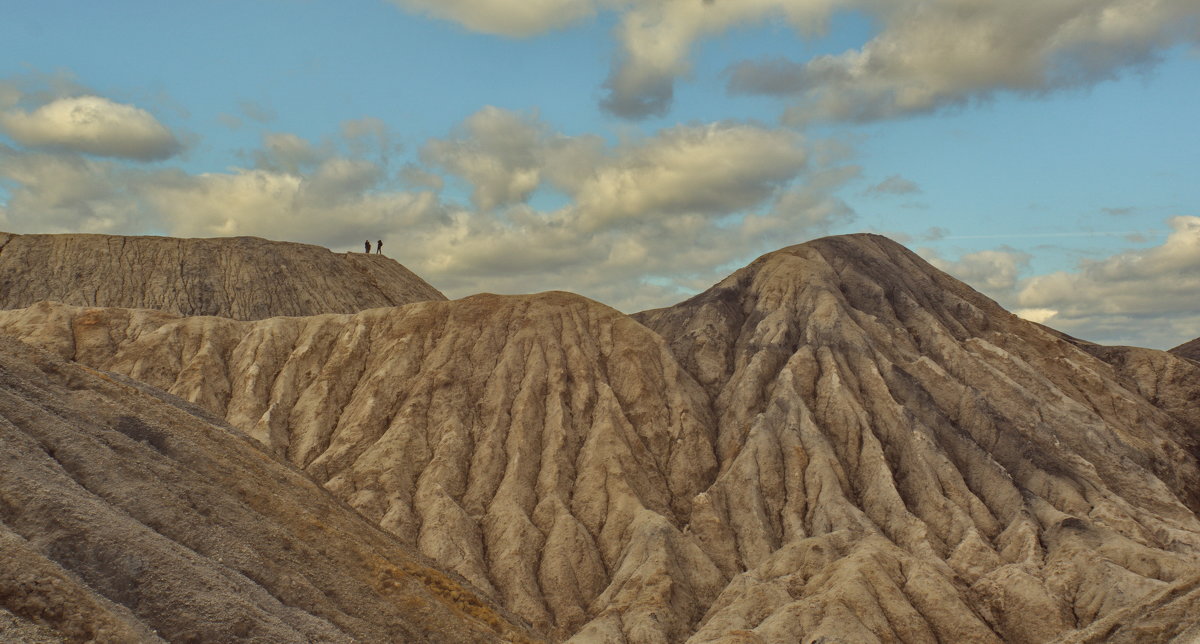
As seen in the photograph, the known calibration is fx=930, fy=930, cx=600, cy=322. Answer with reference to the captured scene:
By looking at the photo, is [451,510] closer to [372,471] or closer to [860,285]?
[372,471]

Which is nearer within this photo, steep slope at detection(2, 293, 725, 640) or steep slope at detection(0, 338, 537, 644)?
steep slope at detection(0, 338, 537, 644)

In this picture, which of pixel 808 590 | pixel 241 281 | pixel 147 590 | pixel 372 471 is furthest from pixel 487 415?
pixel 147 590

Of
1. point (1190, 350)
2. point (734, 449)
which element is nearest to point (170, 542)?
point (734, 449)

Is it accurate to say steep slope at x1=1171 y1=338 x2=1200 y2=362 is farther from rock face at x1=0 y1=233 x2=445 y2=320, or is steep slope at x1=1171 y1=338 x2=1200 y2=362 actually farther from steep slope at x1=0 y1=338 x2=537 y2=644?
steep slope at x1=0 y1=338 x2=537 y2=644

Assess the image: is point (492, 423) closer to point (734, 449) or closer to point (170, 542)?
point (734, 449)

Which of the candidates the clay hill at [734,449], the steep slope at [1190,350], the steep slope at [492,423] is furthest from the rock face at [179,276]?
the steep slope at [1190,350]

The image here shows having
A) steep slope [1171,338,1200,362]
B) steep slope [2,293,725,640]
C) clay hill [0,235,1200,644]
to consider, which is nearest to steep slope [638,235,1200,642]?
clay hill [0,235,1200,644]
